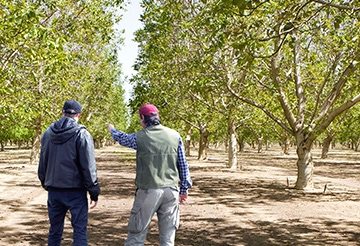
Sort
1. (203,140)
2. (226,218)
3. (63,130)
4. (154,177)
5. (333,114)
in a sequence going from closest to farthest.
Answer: (154,177), (63,130), (226,218), (333,114), (203,140)

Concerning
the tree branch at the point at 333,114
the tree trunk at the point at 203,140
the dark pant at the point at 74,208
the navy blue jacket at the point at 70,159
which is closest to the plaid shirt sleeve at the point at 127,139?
the navy blue jacket at the point at 70,159

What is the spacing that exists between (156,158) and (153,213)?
2.34 feet

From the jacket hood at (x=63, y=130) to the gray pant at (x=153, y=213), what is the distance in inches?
45.8

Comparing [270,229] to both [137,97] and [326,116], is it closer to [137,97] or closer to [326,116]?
[326,116]

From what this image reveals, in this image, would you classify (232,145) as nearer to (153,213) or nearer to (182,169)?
(182,169)

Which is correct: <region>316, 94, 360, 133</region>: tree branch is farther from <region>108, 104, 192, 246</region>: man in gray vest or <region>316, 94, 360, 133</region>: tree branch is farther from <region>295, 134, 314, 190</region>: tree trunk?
<region>108, 104, 192, 246</region>: man in gray vest

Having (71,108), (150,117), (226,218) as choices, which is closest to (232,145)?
(226,218)

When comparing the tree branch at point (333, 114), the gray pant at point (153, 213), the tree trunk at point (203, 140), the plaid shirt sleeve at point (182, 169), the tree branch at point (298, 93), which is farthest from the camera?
the tree trunk at point (203, 140)

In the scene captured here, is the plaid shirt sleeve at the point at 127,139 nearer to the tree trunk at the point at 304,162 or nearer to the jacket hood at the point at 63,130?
the jacket hood at the point at 63,130

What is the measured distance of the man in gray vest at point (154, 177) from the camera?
6.03 m

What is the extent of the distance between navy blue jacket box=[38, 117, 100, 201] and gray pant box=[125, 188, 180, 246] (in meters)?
0.65

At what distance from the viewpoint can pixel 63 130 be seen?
6.16 meters

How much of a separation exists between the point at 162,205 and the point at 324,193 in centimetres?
1362

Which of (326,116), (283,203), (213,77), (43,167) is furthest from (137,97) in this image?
(43,167)
